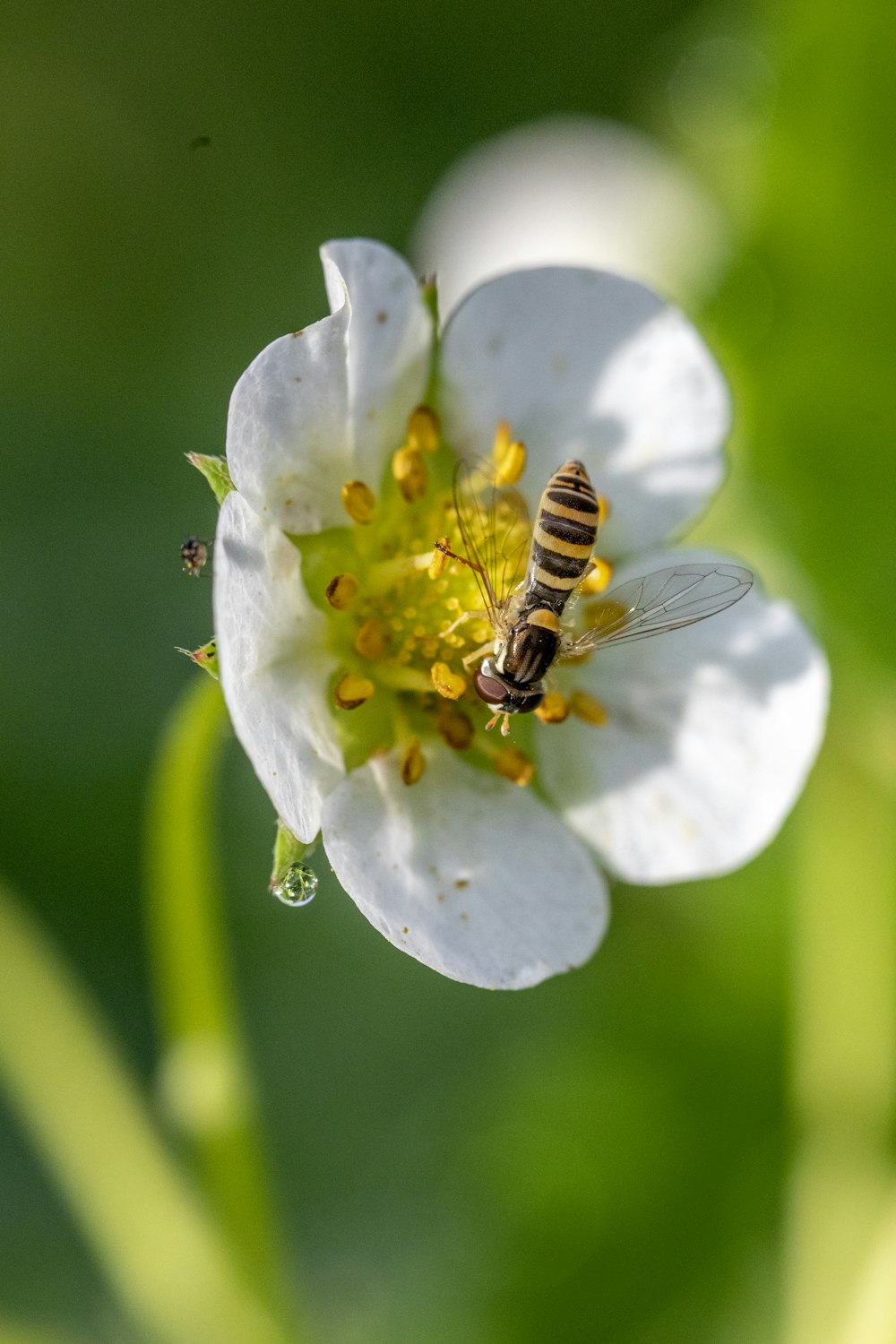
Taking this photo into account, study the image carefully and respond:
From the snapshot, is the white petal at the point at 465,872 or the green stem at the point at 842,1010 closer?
the white petal at the point at 465,872

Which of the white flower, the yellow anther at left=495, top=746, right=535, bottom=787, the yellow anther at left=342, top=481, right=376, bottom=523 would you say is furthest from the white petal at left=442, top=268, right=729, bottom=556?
the yellow anther at left=495, top=746, right=535, bottom=787

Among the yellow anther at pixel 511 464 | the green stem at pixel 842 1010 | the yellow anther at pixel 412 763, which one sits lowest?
the green stem at pixel 842 1010

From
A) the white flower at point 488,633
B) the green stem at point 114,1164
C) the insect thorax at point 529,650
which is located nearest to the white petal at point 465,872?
the white flower at point 488,633

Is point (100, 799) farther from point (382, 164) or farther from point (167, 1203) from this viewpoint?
point (382, 164)

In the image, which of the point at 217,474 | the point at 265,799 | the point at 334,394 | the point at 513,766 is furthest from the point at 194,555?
the point at 265,799

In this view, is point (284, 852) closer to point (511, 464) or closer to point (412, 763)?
point (412, 763)

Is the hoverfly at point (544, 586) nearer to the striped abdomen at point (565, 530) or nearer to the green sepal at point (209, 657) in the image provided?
the striped abdomen at point (565, 530)

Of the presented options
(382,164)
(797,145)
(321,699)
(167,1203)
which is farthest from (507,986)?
(382,164)

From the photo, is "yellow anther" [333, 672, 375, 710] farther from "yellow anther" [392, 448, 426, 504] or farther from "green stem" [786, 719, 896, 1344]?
"green stem" [786, 719, 896, 1344]
